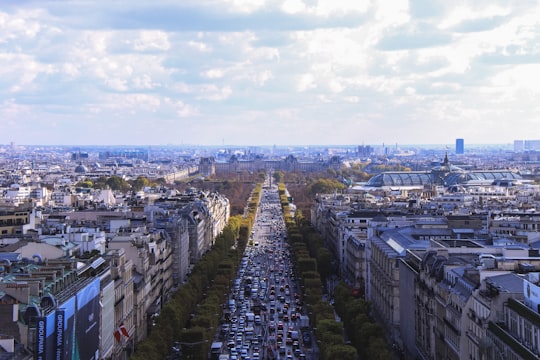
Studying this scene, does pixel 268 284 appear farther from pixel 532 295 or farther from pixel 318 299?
pixel 532 295

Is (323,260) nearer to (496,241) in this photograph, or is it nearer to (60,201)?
(496,241)

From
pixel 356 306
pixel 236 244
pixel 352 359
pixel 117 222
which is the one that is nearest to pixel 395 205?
pixel 236 244

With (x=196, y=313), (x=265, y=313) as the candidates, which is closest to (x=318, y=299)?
(x=265, y=313)

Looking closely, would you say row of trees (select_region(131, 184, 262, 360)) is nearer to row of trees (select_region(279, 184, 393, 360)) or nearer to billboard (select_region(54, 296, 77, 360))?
row of trees (select_region(279, 184, 393, 360))

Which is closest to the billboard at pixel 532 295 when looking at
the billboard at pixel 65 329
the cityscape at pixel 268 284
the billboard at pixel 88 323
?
the cityscape at pixel 268 284

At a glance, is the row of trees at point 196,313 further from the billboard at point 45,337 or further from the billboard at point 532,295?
the billboard at point 532,295

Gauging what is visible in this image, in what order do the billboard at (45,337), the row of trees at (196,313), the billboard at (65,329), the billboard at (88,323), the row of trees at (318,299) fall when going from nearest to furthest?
the billboard at (45,337) → the billboard at (65,329) → the billboard at (88,323) → the row of trees at (318,299) → the row of trees at (196,313)
